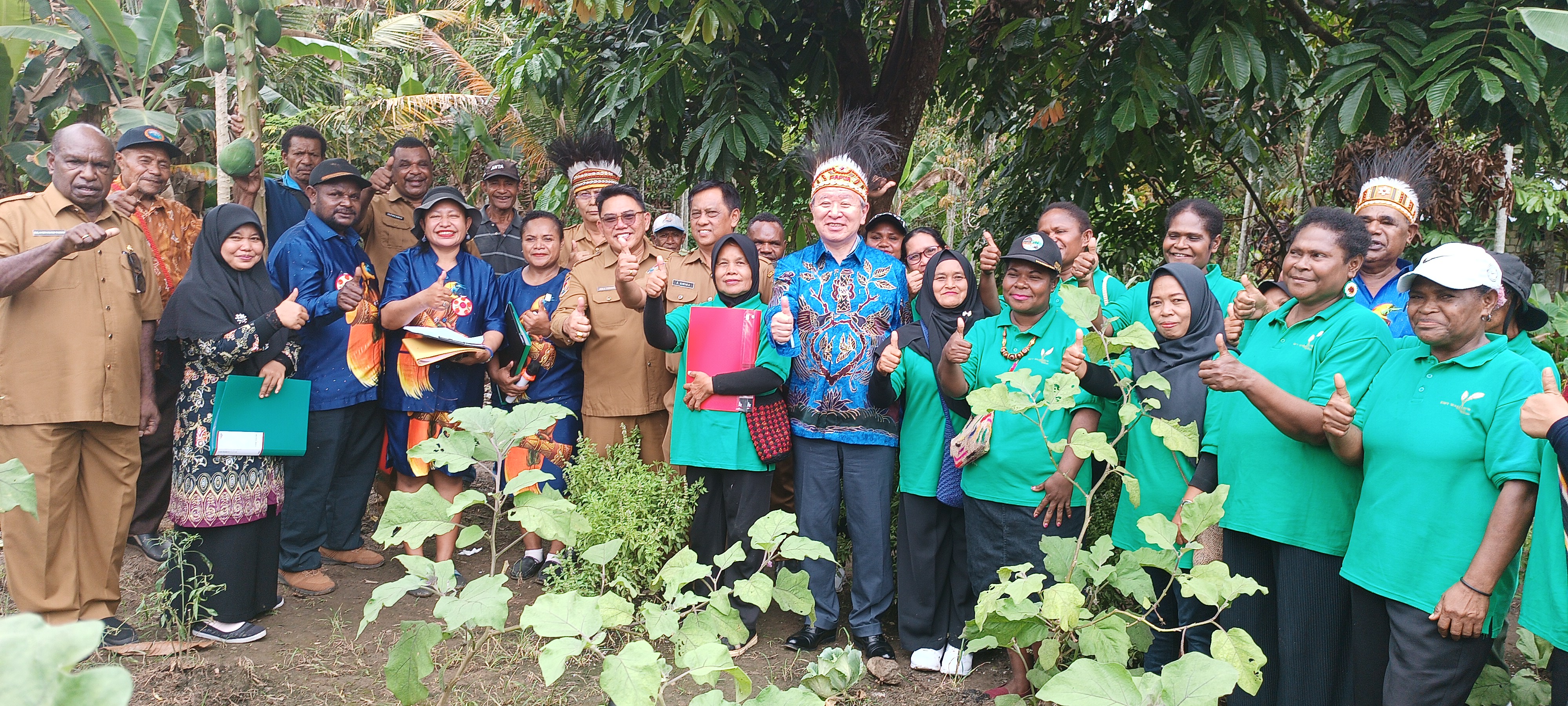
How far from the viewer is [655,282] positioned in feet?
13.9

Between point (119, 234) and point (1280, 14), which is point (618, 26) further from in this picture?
point (1280, 14)

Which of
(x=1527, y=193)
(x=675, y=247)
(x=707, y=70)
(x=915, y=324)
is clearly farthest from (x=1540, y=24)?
(x=1527, y=193)

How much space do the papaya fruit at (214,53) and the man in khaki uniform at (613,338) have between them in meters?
1.90

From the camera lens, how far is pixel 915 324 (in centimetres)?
422

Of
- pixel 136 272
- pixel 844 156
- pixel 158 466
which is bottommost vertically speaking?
pixel 158 466

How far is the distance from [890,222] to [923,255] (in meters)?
0.44

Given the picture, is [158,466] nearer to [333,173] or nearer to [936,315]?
[333,173]

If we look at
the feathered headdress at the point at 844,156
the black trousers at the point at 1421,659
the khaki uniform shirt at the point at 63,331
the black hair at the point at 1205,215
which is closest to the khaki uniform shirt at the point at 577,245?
the feathered headdress at the point at 844,156

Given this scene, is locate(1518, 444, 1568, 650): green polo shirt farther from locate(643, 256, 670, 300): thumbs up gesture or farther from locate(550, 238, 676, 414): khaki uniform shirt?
locate(550, 238, 676, 414): khaki uniform shirt

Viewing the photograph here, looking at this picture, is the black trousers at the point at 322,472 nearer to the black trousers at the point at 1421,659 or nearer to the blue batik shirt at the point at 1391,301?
the black trousers at the point at 1421,659

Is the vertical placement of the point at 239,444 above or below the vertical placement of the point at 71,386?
below

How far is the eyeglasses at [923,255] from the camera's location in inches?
180

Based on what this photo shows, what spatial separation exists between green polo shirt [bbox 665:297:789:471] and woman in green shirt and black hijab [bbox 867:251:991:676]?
0.52 m

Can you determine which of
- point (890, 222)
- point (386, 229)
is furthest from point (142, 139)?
point (890, 222)
